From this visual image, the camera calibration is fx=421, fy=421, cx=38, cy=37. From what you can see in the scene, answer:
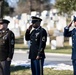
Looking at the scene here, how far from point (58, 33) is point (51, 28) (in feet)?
30.6

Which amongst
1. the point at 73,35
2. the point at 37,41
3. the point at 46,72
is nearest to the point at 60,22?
the point at 46,72

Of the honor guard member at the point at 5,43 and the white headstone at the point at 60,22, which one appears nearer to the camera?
the honor guard member at the point at 5,43

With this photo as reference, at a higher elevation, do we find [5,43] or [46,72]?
[5,43]

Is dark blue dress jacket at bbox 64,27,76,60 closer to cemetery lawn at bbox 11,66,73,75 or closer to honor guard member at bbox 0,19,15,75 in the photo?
honor guard member at bbox 0,19,15,75

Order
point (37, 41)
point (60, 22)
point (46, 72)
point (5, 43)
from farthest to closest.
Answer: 1. point (60, 22)
2. point (46, 72)
3. point (37, 41)
4. point (5, 43)

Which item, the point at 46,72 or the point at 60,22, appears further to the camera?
the point at 60,22

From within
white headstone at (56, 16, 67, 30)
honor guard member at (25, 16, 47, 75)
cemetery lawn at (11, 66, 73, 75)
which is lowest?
white headstone at (56, 16, 67, 30)

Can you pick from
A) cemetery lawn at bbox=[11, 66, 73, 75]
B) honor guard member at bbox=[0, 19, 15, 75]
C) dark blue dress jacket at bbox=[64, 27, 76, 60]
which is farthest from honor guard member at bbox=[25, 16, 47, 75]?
cemetery lawn at bbox=[11, 66, 73, 75]

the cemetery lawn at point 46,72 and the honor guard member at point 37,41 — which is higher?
the honor guard member at point 37,41

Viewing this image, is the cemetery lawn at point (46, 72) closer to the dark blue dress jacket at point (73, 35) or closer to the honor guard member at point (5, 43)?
the dark blue dress jacket at point (73, 35)

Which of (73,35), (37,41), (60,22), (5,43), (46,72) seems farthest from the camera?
(60,22)

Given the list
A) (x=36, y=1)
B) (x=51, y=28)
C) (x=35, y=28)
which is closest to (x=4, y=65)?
(x=35, y=28)

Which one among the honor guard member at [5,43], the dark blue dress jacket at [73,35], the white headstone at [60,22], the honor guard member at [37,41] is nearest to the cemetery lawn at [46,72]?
the honor guard member at [37,41]

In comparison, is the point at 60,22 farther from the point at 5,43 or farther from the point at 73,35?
the point at 5,43
